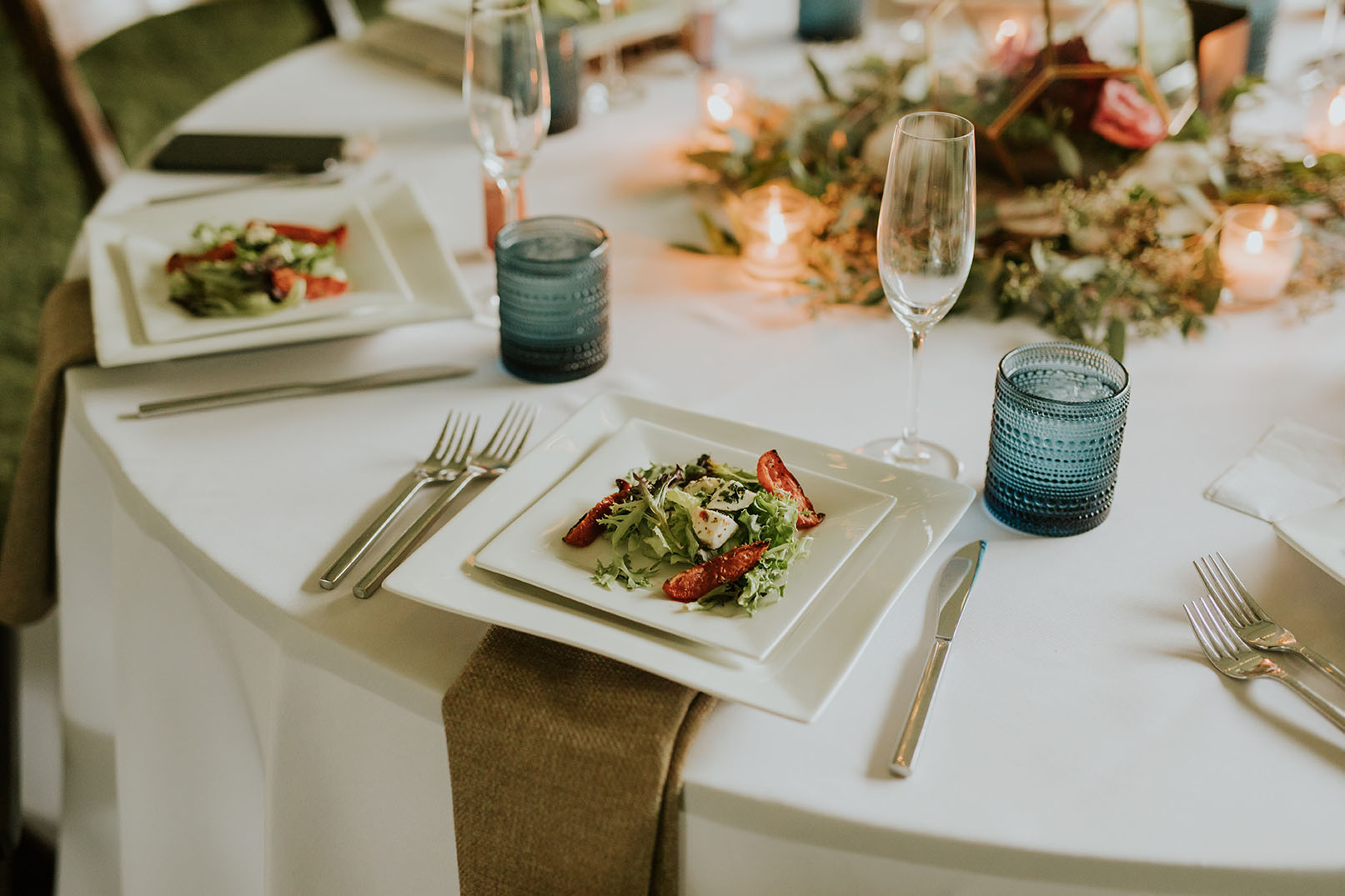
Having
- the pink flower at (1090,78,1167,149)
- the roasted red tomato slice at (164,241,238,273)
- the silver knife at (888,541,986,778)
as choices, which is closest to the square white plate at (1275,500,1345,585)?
the silver knife at (888,541,986,778)

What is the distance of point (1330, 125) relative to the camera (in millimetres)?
1642

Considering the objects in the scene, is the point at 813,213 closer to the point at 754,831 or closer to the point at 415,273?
the point at 415,273

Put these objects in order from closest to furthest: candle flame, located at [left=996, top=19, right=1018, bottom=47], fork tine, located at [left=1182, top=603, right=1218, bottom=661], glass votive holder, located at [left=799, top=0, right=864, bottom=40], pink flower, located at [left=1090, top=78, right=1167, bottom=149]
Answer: fork tine, located at [left=1182, top=603, right=1218, bottom=661] → pink flower, located at [left=1090, top=78, right=1167, bottom=149] → candle flame, located at [left=996, top=19, right=1018, bottom=47] → glass votive holder, located at [left=799, top=0, right=864, bottom=40]

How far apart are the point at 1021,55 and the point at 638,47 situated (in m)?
0.92

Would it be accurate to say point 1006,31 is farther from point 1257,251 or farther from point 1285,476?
point 1285,476

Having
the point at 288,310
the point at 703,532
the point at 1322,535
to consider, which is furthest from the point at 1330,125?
the point at 288,310

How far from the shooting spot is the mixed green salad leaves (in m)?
0.80

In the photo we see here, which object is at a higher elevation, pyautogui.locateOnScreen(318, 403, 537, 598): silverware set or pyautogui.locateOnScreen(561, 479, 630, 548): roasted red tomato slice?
pyautogui.locateOnScreen(561, 479, 630, 548): roasted red tomato slice

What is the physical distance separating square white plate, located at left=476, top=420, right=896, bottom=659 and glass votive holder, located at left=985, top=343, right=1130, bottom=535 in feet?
0.40

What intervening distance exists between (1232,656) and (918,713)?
0.81 feet

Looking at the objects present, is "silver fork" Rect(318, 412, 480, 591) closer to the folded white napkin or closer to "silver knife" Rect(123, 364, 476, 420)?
"silver knife" Rect(123, 364, 476, 420)

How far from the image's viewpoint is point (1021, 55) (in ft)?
4.76

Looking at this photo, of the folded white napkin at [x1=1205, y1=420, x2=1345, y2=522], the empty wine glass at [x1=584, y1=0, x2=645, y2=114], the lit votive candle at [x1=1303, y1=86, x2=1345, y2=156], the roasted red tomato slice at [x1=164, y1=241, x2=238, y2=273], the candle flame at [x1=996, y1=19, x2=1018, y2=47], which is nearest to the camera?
the folded white napkin at [x1=1205, y1=420, x2=1345, y2=522]

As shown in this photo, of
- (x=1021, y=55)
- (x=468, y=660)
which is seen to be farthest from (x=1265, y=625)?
(x=1021, y=55)
